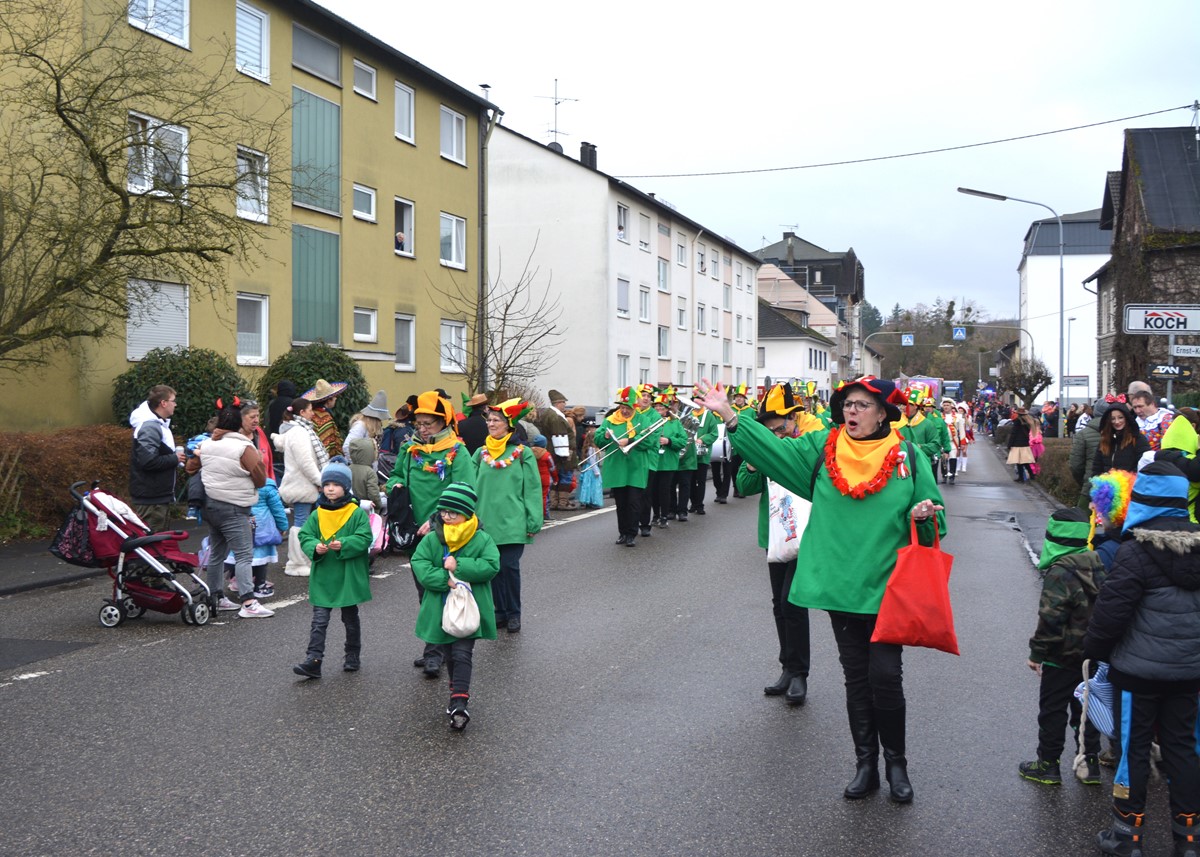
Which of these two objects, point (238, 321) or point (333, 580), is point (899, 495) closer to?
point (333, 580)

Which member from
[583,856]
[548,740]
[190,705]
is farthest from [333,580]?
[583,856]

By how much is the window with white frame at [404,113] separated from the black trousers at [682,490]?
1421 cm

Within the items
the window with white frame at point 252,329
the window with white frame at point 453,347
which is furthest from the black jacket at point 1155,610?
the window with white frame at point 453,347

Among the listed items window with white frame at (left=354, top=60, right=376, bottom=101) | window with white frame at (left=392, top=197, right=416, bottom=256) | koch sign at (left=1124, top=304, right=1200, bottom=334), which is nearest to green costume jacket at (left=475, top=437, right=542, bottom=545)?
koch sign at (left=1124, top=304, right=1200, bottom=334)

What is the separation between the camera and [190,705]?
6.50 meters

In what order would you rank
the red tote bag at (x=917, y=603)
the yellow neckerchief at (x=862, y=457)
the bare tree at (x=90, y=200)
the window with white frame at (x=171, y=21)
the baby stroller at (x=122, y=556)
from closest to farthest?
the red tote bag at (x=917, y=603), the yellow neckerchief at (x=862, y=457), the baby stroller at (x=122, y=556), the bare tree at (x=90, y=200), the window with white frame at (x=171, y=21)

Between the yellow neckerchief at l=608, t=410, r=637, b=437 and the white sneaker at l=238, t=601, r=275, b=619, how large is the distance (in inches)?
237

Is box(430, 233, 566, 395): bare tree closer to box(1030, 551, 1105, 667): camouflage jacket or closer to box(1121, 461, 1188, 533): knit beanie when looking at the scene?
box(1030, 551, 1105, 667): camouflage jacket

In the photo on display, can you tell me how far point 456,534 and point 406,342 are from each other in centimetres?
2215

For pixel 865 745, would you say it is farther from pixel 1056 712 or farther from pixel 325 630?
pixel 325 630

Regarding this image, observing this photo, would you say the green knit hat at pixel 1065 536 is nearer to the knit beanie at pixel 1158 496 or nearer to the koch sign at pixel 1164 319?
the knit beanie at pixel 1158 496

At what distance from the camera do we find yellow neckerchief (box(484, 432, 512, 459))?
8617mm

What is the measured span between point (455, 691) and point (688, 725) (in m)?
1.27

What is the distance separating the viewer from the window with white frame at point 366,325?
26203 millimetres
